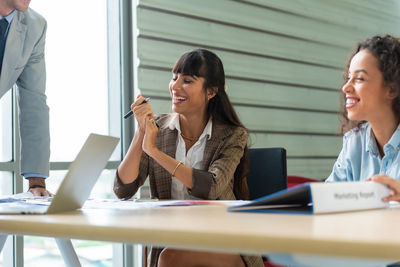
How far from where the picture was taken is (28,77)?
228 centimetres

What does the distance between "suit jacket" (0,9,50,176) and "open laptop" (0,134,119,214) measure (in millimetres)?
942

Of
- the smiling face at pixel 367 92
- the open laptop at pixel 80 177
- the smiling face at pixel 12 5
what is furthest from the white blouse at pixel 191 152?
the open laptop at pixel 80 177

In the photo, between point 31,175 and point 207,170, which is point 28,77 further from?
point 207,170

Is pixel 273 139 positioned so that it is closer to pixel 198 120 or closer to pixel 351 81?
pixel 198 120

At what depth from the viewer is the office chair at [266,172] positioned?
8.16 feet

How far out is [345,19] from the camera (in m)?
5.21

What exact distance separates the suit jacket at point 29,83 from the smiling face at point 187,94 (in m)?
0.55

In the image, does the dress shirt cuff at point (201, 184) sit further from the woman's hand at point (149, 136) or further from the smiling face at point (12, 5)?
the smiling face at point (12, 5)

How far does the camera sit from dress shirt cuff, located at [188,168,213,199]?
210 centimetres

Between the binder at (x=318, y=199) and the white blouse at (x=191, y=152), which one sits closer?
the binder at (x=318, y=199)

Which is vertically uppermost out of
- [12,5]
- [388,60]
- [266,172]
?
[12,5]

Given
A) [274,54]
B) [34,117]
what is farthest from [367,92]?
[274,54]

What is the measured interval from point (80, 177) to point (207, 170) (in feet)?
3.83

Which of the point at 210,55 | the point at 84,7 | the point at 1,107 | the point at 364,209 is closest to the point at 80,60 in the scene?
the point at 84,7
